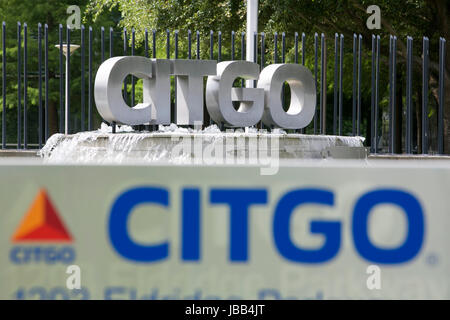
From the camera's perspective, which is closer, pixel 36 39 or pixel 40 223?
pixel 40 223

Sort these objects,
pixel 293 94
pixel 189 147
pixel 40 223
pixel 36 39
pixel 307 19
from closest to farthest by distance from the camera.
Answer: pixel 40 223 → pixel 189 147 → pixel 293 94 → pixel 307 19 → pixel 36 39

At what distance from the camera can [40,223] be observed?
401 cm

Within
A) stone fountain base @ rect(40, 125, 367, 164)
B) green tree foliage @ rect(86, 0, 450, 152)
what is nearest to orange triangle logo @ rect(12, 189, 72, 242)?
stone fountain base @ rect(40, 125, 367, 164)

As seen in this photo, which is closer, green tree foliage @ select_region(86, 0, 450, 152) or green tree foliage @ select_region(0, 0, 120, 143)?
green tree foliage @ select_region(86, 0, 450, 152)

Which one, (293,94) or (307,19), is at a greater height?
(307,19)

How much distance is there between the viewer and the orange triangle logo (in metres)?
4.00

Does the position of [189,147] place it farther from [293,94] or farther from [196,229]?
[196,229]

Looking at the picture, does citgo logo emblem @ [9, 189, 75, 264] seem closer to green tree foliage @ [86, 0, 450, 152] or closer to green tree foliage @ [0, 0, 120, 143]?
green tree foliage @ [86, 0, 450, 152]

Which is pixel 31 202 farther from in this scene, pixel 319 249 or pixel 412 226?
pixel 412 226

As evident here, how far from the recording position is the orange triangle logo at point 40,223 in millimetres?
4004

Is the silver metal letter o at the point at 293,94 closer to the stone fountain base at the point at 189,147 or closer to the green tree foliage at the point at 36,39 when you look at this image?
the stone fountain base at the point at 189,147

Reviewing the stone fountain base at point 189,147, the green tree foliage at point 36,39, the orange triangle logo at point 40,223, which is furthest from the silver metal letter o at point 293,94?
the green tree foliage at point 36,39

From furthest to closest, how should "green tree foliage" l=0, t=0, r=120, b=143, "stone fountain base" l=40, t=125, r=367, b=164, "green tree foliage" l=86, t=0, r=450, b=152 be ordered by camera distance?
"green tree foliage" l=0, t=0, r=120, b=143
"green tree foliage" l=86, t=0, r=450, b=152
"stone fountain base" l=40, t=125, r=367, b=164

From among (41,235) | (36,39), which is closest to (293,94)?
(41,235)
